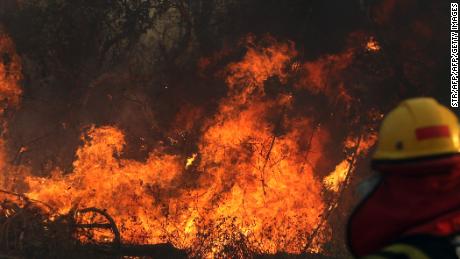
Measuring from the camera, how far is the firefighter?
1517 mm

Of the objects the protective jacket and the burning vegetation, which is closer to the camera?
the protective jacket

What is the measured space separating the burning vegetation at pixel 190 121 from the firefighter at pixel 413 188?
8.89 meters

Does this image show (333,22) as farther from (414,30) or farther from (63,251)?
(63,251)

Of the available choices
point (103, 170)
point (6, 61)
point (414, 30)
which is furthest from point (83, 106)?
point (414, 30)

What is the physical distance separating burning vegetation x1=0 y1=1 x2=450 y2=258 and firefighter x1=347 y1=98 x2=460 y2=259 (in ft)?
29.2

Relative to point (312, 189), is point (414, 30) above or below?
above

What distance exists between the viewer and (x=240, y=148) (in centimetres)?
1241

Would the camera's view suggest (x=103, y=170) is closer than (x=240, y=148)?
Yes

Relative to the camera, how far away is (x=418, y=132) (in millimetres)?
1591

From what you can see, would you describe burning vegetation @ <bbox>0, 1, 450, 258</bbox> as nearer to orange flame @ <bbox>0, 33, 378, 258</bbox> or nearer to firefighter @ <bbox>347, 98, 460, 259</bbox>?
orange flame @ <bbox>0, 33, 378, 258</bbox>

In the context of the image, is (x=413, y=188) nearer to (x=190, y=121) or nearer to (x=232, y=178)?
(x=232, y=178)

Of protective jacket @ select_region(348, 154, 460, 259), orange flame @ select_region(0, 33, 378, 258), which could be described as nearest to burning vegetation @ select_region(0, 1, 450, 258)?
orange flame @ select_region(0, 33, 378, 258)

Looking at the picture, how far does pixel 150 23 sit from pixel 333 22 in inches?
205

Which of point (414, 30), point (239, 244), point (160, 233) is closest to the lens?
point (239, 244)
